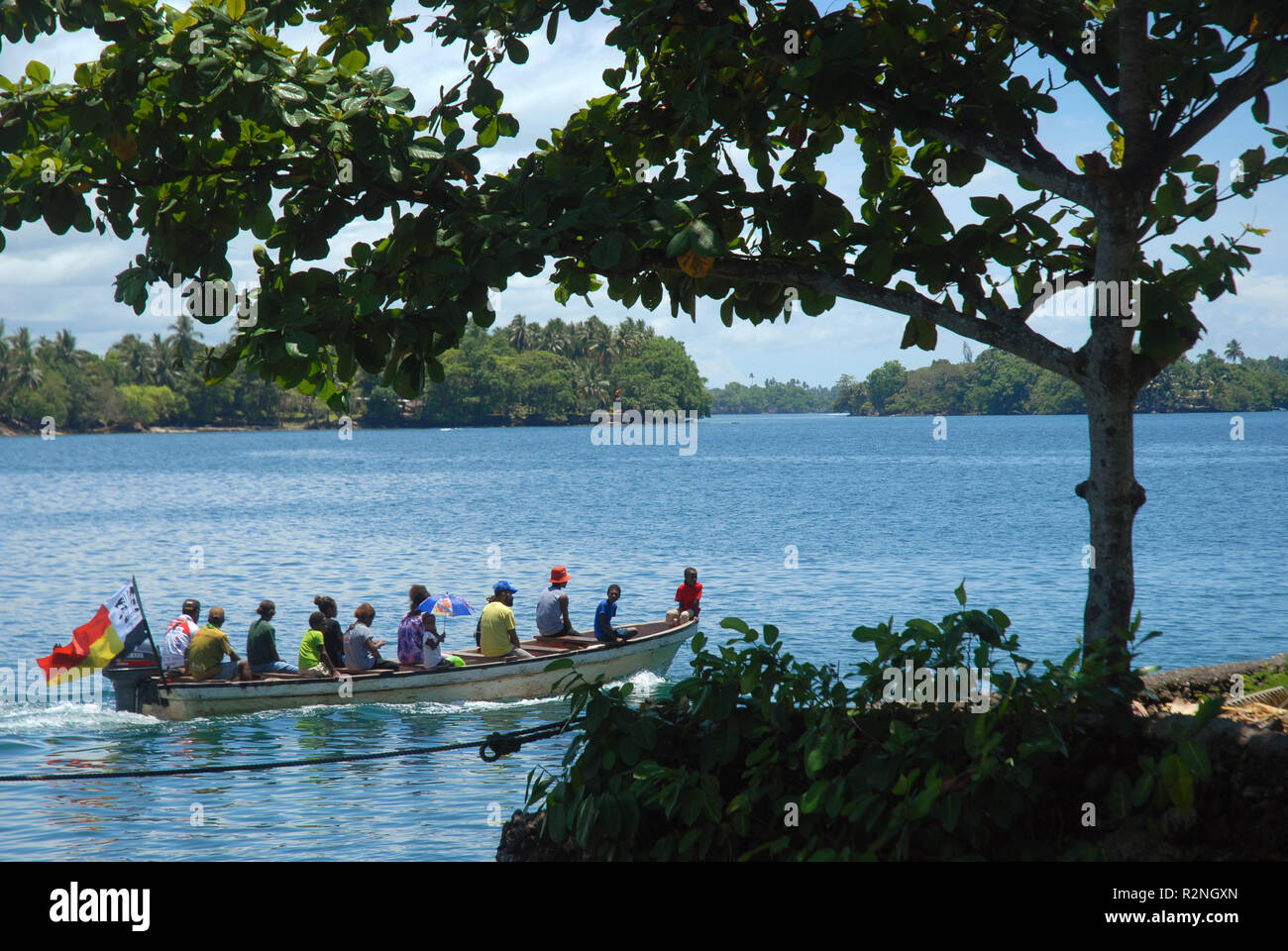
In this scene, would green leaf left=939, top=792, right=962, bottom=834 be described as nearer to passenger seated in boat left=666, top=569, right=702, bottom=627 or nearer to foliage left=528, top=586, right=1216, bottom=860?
foliage left=528, top=586, right=1216, bottom=860

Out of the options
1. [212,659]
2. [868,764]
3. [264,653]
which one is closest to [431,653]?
[264,653]

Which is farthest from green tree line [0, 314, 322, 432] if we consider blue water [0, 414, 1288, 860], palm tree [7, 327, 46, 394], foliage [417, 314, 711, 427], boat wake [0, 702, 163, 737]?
boat wake [0, 702, 163, 737]

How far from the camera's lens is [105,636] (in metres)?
15.3

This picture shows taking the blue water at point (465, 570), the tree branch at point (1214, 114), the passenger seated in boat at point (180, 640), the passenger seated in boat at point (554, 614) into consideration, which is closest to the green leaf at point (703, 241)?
the tree branch at point (1214, 114)

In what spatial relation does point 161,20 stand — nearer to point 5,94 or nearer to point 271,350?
point 5,94

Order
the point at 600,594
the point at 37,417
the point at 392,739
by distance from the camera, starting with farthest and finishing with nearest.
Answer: the point at 37,417 < the point at 600,594 < the point at 392,739

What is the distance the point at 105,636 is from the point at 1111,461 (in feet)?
45.1

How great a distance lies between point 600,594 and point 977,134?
1025 inches

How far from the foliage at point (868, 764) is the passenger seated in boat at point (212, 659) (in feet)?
39.7

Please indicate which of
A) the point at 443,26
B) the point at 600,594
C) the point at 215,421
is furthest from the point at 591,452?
the point at 443,26

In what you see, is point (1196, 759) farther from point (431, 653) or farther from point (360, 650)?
point (360, 650)

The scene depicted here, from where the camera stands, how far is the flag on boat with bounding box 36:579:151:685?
14.8 m

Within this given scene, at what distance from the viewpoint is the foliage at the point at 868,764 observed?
440cm

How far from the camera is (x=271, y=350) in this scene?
499cm
